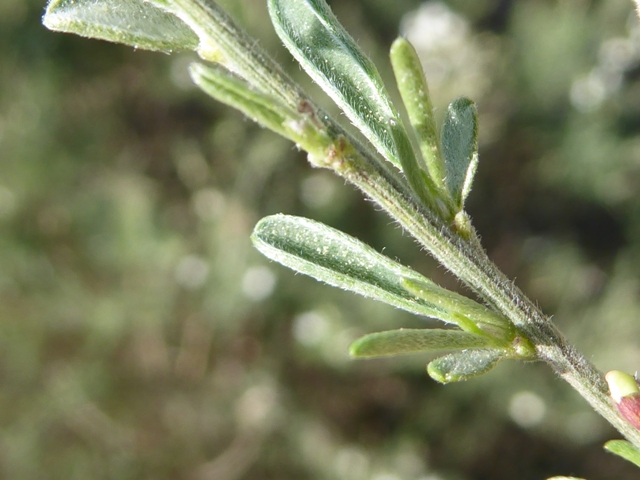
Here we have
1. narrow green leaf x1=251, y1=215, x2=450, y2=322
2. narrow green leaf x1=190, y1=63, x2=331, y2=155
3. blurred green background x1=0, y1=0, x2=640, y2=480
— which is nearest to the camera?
narrow green leaf x1=190, y1=63, x2=331, y2=155

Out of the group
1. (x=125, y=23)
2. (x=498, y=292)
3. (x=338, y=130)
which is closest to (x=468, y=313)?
(x=498, y=292)

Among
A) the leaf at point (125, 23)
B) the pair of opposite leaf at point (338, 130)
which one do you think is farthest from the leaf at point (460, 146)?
the leaf at point (125, 23)

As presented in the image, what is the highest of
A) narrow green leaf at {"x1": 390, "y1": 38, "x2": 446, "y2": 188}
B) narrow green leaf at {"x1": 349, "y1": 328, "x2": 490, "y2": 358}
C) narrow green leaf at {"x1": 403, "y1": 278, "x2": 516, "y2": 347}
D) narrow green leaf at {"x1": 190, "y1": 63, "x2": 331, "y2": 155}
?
narrow green leaf at {"x1": 390, "y1": 38, "x2": 446, "y2": 188}

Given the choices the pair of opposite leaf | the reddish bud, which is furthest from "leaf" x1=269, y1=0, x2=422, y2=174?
the reddish bud

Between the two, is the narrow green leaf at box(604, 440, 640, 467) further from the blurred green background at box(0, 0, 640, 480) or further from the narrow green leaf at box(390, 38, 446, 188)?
the blurred green background at box(0, 0, 640, 480)

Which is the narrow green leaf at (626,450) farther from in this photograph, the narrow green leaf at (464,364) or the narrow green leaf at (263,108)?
the narrow green leaf at (263,108)

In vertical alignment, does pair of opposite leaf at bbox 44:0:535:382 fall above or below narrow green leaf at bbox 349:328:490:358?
above

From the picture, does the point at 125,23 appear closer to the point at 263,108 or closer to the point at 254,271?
the point at 263,108
